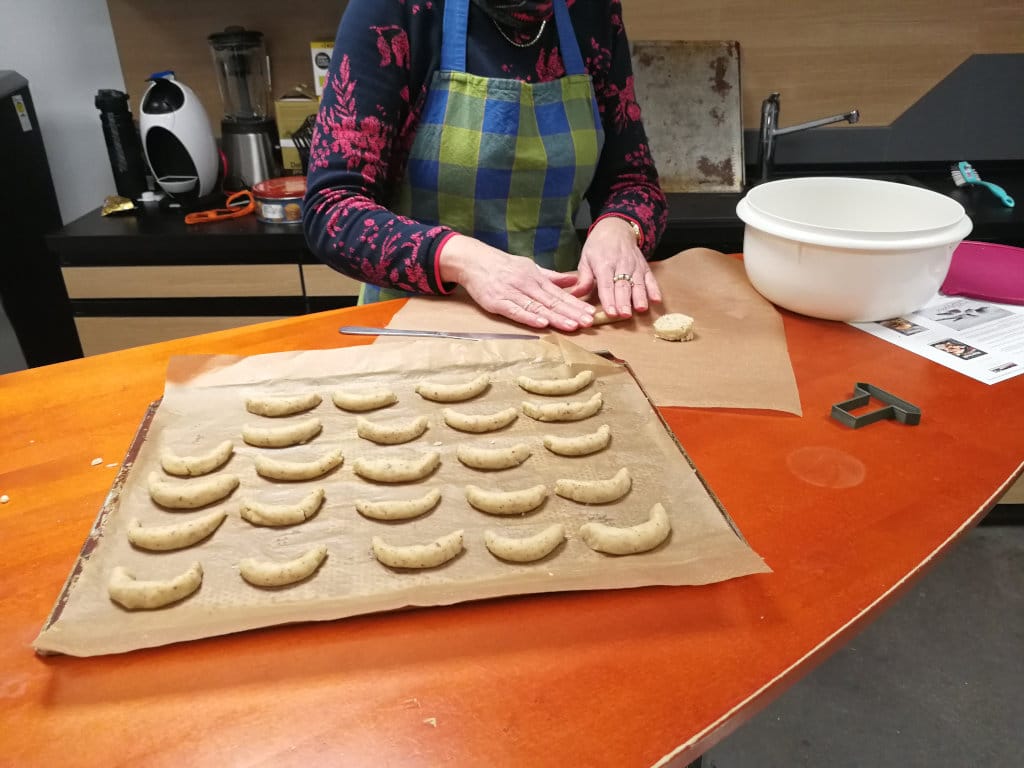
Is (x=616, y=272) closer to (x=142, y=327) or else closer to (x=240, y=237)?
(x=240, y=237)

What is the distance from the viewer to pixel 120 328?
244cm

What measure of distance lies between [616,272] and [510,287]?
0.22 meters

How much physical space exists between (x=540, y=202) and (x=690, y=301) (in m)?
0.37

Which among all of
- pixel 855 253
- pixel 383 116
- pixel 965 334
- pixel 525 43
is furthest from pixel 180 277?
pixel 965 334

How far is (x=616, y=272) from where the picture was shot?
135 centimetres

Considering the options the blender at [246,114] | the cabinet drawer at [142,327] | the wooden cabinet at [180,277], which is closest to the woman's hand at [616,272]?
the wooden cabinet at [180,277]

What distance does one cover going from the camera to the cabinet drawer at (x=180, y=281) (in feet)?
7.73

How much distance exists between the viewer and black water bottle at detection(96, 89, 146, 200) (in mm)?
2502

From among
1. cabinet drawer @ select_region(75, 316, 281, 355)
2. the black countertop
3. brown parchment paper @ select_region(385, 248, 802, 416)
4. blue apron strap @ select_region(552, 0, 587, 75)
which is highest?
blue apron strap @ select_region(552, 0, 587, 75)

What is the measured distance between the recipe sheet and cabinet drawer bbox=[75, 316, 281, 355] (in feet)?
6.24

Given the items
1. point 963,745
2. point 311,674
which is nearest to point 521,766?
point 311,674

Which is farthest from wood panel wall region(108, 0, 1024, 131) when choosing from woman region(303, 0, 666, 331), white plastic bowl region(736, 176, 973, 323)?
white plastic bowl region(736, 176, 973, 323)

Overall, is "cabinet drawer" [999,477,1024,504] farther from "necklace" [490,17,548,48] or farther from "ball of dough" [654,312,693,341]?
"necklace" [490,17,548,48]

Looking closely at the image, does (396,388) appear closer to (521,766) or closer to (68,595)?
(68,595)
